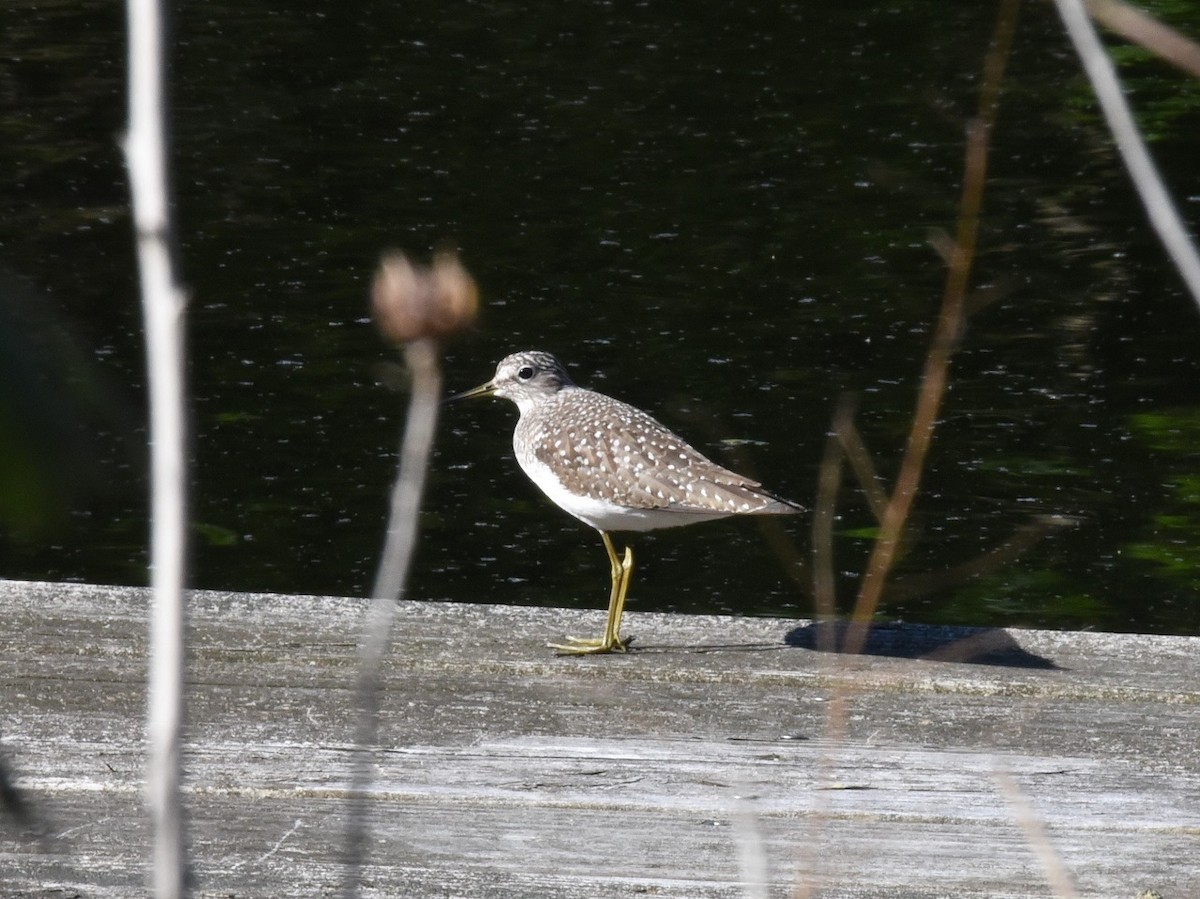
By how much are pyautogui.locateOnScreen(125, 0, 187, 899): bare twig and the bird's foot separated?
2400 millimetres

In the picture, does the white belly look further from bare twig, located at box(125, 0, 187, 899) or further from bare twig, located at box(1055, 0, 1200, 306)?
bare twig, located at box(125, 0, 187, 899)

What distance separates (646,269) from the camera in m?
8.28

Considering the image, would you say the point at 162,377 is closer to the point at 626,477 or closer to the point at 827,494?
the point at 626,477

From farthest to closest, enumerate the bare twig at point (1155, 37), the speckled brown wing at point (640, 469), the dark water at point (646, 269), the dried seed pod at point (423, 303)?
1. the dark water at point (646, 269)
2. the speckled brown wing at point (640, 469)
3. the dried seed pod at point (423, 303)
4. the bare twig at point (1155, 37)

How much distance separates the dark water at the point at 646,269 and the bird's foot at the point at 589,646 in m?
1.15

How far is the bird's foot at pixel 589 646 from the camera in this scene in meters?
3.39

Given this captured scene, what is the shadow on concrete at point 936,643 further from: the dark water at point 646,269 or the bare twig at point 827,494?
the dark water at point 646,269

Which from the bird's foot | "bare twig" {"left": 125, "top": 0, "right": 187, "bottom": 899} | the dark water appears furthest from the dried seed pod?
the dark water

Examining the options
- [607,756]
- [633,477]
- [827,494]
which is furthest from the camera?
[827,494]

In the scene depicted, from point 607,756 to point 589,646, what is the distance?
638mm

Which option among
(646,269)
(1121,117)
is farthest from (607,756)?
(646,269)

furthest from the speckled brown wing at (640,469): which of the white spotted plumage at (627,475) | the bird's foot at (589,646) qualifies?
the bird's foot at (589,646)

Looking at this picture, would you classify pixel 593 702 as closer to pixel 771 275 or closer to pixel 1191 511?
pixel 1191 511

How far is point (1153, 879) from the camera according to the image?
2529mm
